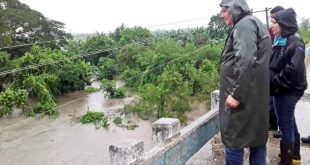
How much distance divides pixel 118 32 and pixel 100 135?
20.6 m

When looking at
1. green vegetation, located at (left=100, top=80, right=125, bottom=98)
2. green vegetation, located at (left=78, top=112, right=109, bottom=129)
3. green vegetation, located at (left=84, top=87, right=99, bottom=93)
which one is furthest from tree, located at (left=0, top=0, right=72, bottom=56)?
green vegetation, located at (left=78, top=112, right=109, bottom=129)

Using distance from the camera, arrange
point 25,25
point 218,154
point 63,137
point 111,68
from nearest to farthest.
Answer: point 218,154 → point 63,137 → point 25,25 → point 111,68

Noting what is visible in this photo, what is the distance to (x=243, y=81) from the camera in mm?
2266

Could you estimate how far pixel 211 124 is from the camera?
3584 millimetres

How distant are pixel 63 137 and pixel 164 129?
42.0 ft

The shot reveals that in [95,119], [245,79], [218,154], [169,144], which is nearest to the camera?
[245,79]

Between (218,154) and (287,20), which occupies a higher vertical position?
(287,20)

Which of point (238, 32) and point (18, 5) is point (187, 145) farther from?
point (18, 5)

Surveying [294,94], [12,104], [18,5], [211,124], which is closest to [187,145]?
[211,124]

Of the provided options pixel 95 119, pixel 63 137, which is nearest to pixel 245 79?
pixel 63 137

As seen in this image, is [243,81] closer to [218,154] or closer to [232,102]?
[232,102]

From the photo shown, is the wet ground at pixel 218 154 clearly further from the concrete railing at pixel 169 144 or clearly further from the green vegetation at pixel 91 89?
the green vegetation at pixel 91 89

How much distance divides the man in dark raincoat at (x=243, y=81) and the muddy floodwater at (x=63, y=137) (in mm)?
9318

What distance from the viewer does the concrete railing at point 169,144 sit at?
2.45 metres
